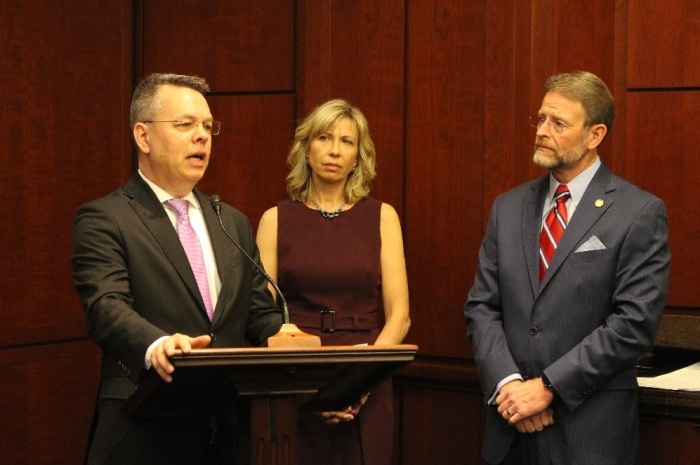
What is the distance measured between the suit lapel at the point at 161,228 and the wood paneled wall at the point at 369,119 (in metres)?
1.84

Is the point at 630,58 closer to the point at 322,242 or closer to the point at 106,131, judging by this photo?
the point at 322,242

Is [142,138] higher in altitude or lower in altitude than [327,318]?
higher

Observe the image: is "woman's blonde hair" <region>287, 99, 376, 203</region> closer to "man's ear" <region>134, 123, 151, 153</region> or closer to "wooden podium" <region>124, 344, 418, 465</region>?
"man's ear" <region>134, 123, 151, 153</region>

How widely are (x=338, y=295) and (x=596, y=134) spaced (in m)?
1.07

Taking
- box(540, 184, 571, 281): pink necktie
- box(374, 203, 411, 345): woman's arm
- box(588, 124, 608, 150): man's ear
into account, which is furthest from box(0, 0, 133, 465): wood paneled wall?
box(588, 124, 608, 150): man's ear

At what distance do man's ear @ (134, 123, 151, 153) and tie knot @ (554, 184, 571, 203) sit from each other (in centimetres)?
136

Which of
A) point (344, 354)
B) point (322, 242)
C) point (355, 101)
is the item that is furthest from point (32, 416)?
point (344, 354)

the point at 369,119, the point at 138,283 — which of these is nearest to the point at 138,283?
the point at 138,283

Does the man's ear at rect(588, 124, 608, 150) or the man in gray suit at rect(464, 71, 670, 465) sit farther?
the man's ear at rect(588, 124, 608, 150)

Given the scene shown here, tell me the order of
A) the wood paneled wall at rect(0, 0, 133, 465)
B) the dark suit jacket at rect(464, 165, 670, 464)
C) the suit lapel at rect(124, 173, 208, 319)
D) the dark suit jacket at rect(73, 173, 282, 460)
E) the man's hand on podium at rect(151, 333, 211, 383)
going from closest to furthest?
the man's hand on podium at rect(151, 333, 211, 383)
the dark suit jacket at rect(73, 173, 282, 460)
the suit lapel at rect(124, 173, 208, 319)
the dark suit jacket at rect(464, 165, 670, 464)
the wood paneled wall at rect(0, 0, 133, 465)

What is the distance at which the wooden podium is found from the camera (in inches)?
86.4

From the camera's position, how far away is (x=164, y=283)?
8.61 feet

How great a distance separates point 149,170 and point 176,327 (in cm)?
49

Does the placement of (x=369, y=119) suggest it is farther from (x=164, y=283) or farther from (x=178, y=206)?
(x=164, y=283)
